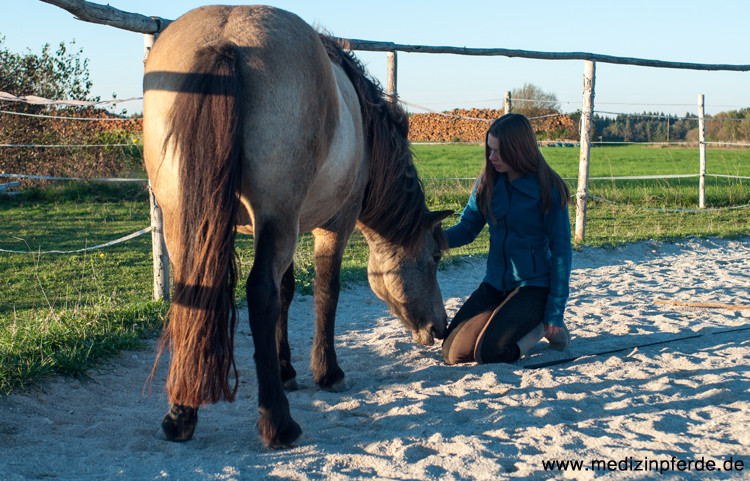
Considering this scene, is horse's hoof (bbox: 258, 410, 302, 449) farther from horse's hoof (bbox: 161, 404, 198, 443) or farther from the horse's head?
the horse's head

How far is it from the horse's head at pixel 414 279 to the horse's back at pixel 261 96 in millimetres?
1387

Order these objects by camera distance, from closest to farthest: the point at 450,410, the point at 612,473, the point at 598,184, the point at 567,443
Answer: the point at 612,473 → the point at 567,443 → the point at 450,410 → the point at 598,184

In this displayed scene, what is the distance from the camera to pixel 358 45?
666 centimetres

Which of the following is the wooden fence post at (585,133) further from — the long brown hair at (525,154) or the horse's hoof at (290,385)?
the horse's hoof at (290,385)

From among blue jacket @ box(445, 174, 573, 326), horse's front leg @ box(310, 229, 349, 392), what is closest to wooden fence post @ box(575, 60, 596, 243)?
blue jacket @ box(445, 174, 573, 326)

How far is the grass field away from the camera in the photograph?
357 centimetres

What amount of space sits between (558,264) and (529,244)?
246 mm

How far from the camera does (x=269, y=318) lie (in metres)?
2.52

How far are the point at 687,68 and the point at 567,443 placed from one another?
811 cm

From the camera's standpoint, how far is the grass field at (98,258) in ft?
11.7

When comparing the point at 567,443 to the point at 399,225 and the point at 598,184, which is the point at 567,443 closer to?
the point at 399,225

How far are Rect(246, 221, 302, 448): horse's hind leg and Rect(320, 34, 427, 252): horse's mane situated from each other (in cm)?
109

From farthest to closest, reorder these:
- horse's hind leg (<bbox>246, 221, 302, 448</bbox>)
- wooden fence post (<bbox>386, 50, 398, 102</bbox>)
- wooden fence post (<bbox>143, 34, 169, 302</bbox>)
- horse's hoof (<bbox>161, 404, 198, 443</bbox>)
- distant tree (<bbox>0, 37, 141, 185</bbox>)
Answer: distant tree (<bbox>0, 37, 141, 185</bbox>), wooden fence post (<bbox>386, 50, 398, 102</bbox>), wooden fence post (<bbox>143, 34, 169, 302</bbox>), horse's hoof (<bbox>161, 404, 198, 443</bbox>), horse's hind leg (<bbox>246, 221, 302, 448</bbox>)

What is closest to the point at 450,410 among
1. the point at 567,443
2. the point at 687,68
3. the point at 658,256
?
the point at 567,443
